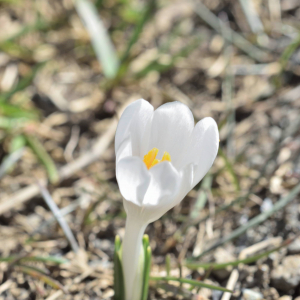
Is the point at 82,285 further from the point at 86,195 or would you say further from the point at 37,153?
the point at 37,153

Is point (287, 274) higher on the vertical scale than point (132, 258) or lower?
lower

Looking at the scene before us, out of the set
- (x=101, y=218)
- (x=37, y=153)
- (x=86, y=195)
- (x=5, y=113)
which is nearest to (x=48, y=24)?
(x=5, y=113)

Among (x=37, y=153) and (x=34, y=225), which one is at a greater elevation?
(x=37, y=153)

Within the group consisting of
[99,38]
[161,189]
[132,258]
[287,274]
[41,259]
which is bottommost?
[287,274]

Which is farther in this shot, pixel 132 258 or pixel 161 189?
pixel 132 258

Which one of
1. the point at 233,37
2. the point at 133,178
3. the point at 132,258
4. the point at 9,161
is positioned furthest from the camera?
the point at 233,37

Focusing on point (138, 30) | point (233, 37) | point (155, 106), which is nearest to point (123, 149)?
point (155, 106)

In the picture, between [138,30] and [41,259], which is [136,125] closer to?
[41,259]

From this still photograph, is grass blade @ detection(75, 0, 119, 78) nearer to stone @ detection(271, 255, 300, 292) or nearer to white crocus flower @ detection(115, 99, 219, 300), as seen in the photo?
white crocus flower @ detection(115, 99, 219, 300)
